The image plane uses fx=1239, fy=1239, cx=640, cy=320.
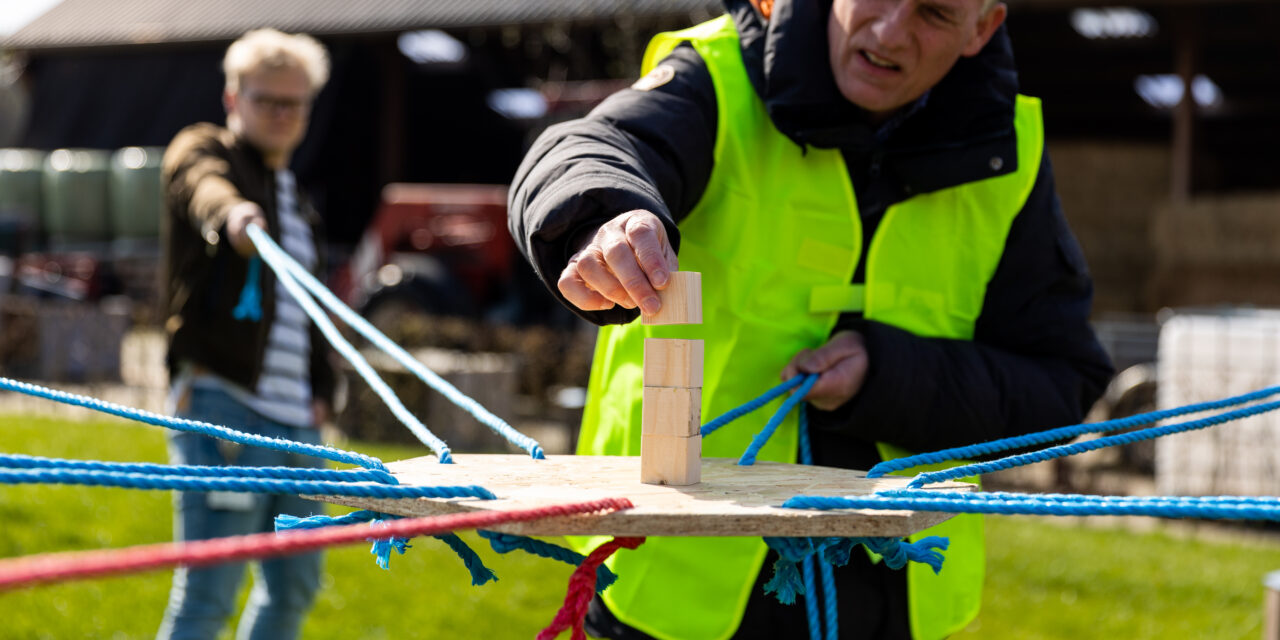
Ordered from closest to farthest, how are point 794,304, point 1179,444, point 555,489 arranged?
point 555,489
point 794,304
point 1179,444

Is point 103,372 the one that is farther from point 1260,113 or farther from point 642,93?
point 1260,113

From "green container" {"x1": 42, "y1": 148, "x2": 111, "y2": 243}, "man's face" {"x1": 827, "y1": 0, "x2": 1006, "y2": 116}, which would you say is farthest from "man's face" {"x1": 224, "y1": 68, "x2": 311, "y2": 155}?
"green container" {"x1": 42, "y1": 148, "x2": 111, "y2": 243}

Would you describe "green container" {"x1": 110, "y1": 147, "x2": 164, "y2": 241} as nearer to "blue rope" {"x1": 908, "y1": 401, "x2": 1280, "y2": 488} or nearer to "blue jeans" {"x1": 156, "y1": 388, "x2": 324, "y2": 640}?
"blue jeans" {"x1": 156, "y1": 388, "x2": 324, "y2": 640}

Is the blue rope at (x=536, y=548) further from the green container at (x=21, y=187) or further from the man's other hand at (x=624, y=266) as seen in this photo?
the green container at (x=21, y=187)

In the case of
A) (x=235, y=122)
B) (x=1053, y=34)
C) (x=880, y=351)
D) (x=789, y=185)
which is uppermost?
(x=1053, y=34)

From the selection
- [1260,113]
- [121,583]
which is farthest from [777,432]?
[1260,113]

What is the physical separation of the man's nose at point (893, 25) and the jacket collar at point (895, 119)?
0.09 metres

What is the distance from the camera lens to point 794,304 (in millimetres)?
1997

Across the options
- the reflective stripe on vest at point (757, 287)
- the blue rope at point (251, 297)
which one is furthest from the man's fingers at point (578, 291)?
the blue rope at point (251, 297)

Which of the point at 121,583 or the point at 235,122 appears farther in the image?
Result: the point at 121,583

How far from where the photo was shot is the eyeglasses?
135 inches

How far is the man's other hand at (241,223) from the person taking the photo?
2.94m

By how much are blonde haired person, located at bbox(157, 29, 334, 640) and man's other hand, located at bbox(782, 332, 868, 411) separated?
5.31ft

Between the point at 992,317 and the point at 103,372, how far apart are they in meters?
9.71
